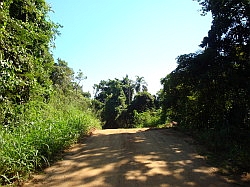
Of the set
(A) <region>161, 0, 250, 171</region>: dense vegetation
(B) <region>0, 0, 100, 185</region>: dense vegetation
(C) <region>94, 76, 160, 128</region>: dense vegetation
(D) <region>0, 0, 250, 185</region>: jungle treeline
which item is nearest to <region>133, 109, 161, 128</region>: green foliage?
(C) <region>94, 76, 160, 128</region>: dense vegetation

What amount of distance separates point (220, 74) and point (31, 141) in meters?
8.78

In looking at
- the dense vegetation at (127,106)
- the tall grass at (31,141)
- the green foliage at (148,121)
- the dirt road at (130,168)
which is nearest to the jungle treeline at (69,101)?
the tall grass at (31,141)

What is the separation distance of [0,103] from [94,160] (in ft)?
9.33

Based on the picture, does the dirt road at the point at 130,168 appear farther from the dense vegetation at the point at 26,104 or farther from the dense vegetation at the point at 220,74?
the dense vegetation at the point at 220,74

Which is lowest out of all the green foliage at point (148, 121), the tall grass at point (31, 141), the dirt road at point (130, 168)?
the dirt road at point (130, 168)

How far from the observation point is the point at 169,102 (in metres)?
15.7

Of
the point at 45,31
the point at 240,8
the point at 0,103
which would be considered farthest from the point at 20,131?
the point at 240,8

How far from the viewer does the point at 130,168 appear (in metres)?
6.51

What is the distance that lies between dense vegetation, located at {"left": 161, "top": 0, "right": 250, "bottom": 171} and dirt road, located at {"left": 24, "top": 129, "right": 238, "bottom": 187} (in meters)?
4.35

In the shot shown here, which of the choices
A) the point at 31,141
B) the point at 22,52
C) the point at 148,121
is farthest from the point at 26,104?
the point at 148,121

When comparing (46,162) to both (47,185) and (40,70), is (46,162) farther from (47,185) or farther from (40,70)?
(40,70)

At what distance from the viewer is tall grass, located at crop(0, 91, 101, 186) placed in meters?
5.66

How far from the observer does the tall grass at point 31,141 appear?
18.6 ft

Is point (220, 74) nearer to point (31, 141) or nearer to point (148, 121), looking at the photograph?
point (31, 141)
